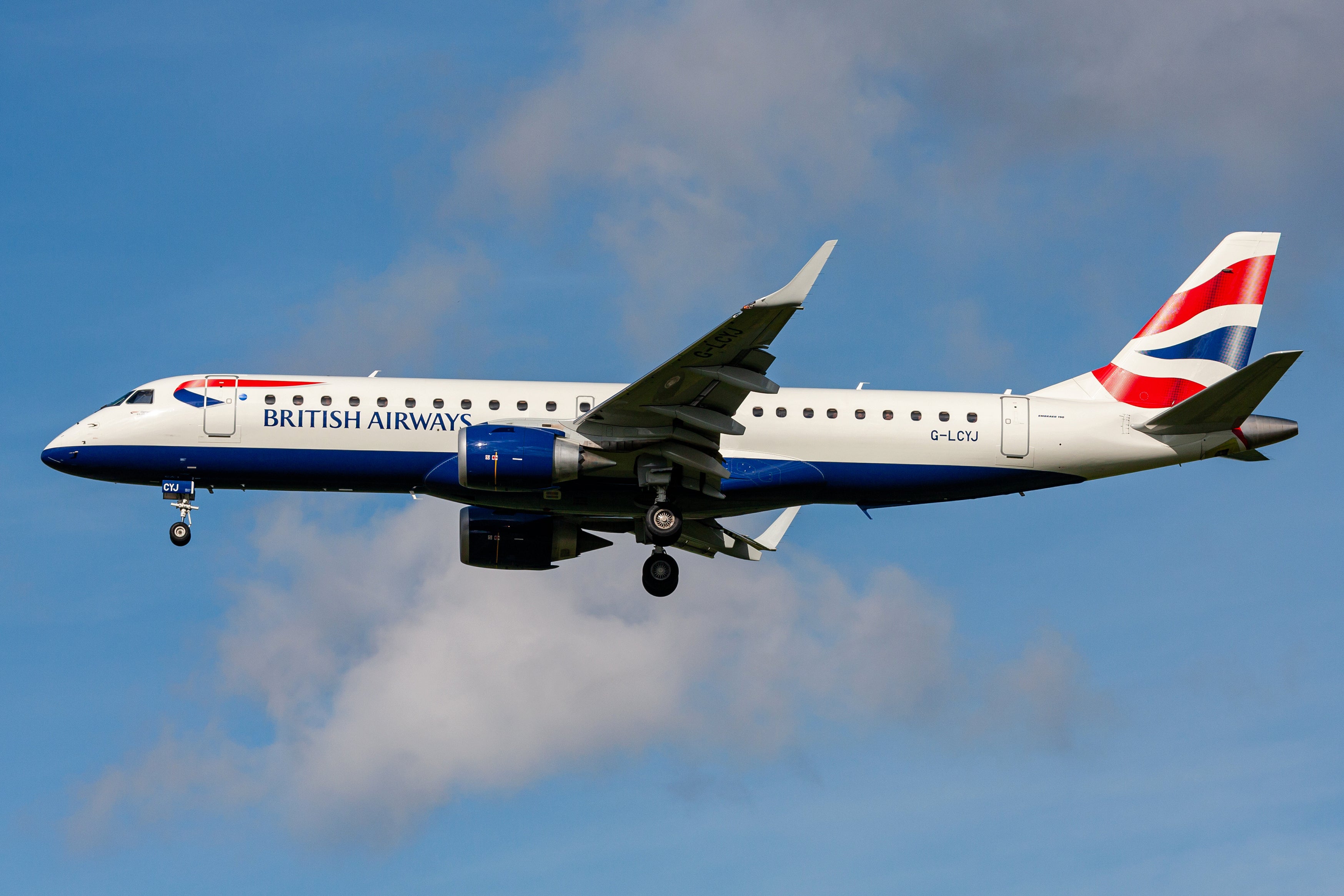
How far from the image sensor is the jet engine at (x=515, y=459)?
120 feet

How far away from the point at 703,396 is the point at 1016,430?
344 inches

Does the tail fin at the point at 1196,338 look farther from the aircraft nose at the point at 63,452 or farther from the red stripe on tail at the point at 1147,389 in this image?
the aircraft nose at the point at 63,452

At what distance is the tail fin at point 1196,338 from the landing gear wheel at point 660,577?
10909 mm

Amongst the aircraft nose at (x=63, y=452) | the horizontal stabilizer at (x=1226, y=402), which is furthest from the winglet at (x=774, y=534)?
the aircraft nose at (x=63, y=452)

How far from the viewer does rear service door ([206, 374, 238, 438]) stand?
3934cm

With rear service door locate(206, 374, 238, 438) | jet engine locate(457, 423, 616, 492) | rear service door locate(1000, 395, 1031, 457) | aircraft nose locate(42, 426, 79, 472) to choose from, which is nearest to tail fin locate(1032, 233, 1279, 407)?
rear service door locate(1000, 395, 1031, 457)

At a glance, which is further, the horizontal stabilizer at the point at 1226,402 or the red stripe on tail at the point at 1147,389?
the red stripe on tail at the point at 1147,389

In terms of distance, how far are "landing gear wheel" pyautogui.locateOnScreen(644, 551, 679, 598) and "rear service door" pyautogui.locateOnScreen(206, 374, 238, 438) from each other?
1100 centimetres

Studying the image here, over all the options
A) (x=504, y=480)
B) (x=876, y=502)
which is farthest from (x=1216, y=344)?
(x=504, y=480)

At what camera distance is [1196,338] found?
42281 mm

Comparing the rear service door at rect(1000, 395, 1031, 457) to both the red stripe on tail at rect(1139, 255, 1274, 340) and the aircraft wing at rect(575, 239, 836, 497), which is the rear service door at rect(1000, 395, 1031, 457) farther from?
the aircraft wing at rect(575, 239, 836, 497)

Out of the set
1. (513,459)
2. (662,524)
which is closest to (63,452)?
(513,459)

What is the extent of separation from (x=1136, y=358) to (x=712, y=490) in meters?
12.2

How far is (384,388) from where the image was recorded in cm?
3953
